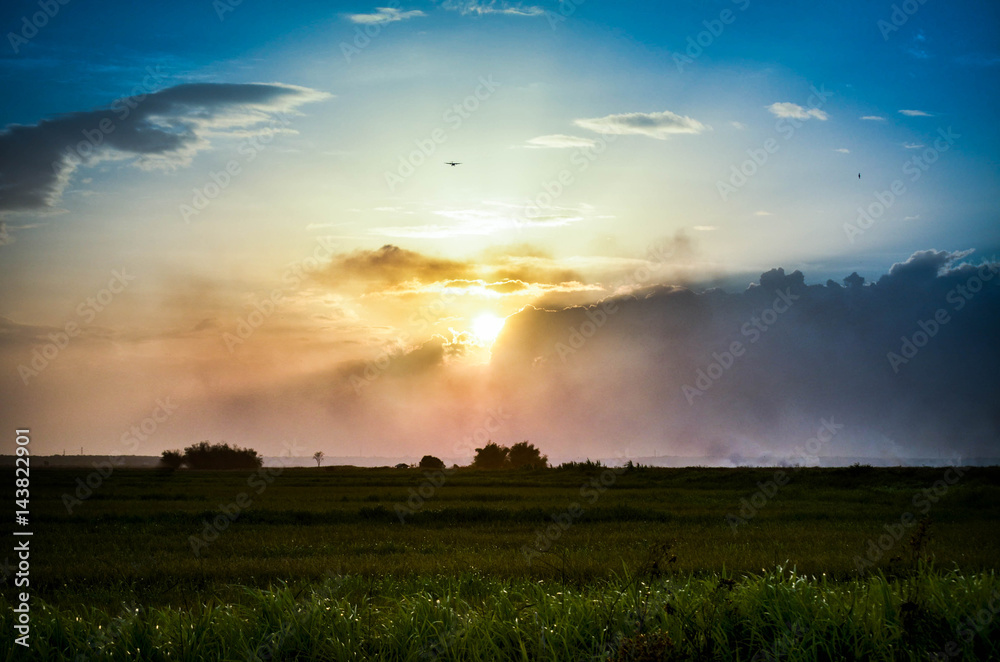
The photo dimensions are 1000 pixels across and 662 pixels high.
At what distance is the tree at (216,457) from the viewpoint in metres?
116

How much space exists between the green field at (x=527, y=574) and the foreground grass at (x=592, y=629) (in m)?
0.02

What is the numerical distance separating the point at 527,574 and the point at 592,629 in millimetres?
6833

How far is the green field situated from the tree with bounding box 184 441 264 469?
273 feet

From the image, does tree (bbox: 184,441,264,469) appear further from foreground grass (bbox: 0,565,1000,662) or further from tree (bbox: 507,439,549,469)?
foreground grass (bbox: 0,565,1000,662)

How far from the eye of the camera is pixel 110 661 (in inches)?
257

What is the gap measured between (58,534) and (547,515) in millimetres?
16959

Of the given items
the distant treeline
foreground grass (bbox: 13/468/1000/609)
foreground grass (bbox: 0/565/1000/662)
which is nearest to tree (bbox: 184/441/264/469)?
the distant treeline

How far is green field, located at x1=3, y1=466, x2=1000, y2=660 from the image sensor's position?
21.6ft

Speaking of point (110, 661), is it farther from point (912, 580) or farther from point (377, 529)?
point (377, 529)

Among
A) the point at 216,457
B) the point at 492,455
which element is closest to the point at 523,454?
the point at 492,455

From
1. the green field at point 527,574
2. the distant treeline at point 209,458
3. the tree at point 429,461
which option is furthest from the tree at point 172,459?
the green field at point 527,574

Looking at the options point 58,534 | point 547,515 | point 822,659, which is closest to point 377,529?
point 547,515

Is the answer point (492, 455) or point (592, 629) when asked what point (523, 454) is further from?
point (592, 629)

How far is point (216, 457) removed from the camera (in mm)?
117250
